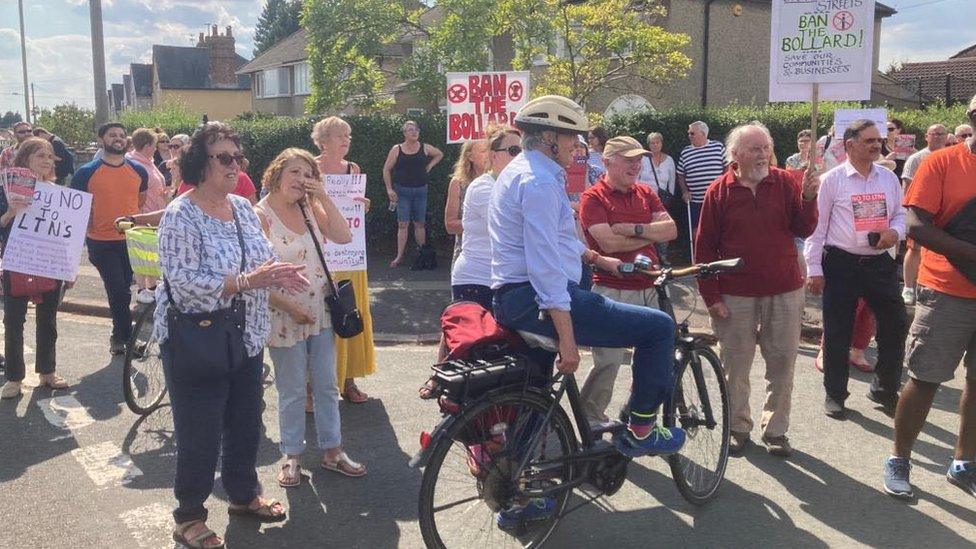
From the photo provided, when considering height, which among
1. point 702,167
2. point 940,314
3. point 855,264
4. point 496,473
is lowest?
point 496,473

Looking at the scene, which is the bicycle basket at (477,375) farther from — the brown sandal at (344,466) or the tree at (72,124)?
the tree at (72,124)

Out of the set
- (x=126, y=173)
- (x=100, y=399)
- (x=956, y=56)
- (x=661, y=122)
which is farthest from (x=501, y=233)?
(x=956, y=56)

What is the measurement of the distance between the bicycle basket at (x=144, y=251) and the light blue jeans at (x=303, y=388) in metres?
1.30

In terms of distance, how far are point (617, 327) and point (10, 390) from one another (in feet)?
16.8

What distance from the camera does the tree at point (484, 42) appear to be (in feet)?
46.5

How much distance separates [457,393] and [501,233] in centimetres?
75

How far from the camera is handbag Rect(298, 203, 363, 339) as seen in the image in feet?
15.6

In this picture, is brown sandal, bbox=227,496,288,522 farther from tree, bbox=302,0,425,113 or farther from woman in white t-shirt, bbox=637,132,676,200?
tree, bbox=302,0,425,113

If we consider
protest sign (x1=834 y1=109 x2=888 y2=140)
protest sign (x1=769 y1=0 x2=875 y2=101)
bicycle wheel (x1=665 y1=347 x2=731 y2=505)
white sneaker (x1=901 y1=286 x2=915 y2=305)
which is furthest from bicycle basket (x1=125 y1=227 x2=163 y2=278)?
protest sign (x1=834 y1=109 x2=888 y2=140)

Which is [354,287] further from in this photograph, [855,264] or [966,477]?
[966,477]

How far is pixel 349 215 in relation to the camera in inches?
245

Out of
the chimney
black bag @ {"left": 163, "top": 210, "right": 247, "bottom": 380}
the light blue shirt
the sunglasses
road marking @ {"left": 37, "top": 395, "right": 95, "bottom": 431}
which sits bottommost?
road marking @ {"left": 37, "top": 395, "right": 95, "bottom": 431}

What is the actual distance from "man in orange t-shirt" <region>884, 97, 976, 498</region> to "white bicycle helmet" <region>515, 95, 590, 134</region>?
211 centimetres

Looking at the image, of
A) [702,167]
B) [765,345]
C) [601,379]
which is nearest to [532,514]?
[601,379]
